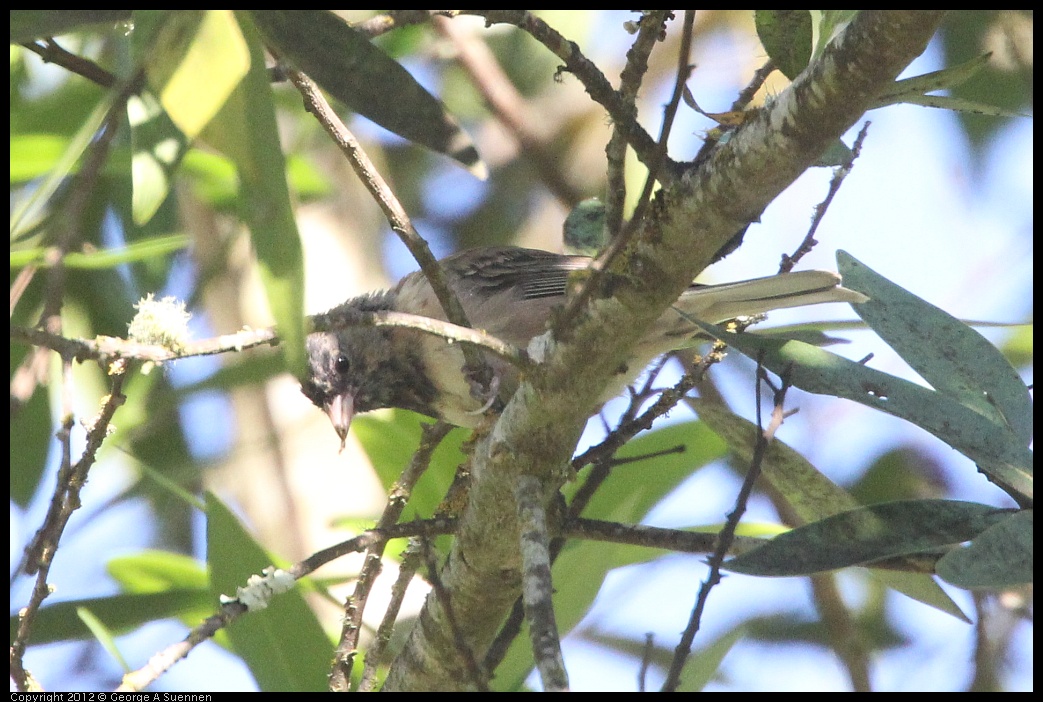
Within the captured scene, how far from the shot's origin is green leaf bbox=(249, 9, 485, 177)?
132 centimetres

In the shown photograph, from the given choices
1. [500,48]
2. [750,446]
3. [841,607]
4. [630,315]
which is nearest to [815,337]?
[750,446]

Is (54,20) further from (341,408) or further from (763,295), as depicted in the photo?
(341,408)

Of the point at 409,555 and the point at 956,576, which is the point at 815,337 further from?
the point at 409,555

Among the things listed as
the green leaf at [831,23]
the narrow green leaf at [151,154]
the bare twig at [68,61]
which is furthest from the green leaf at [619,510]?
the bare twig at [68,61]

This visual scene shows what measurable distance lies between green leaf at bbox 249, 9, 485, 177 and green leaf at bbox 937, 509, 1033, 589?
1112mm

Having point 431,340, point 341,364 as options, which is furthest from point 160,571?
point 431,340

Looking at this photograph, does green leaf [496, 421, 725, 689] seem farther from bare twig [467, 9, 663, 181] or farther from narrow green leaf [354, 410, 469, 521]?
bare twig [467, 9, 663, 181]

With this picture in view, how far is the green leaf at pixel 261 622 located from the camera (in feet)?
8.66

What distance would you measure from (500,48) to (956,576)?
545 cm

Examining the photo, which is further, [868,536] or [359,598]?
[359,598]

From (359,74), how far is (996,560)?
4.01 ft

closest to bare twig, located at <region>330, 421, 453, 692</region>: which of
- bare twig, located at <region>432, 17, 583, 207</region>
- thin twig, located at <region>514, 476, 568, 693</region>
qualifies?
thin twig, located at <region>514, 476, 568, 693</region>

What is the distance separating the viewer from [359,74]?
1489mm

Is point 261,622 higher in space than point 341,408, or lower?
lower
